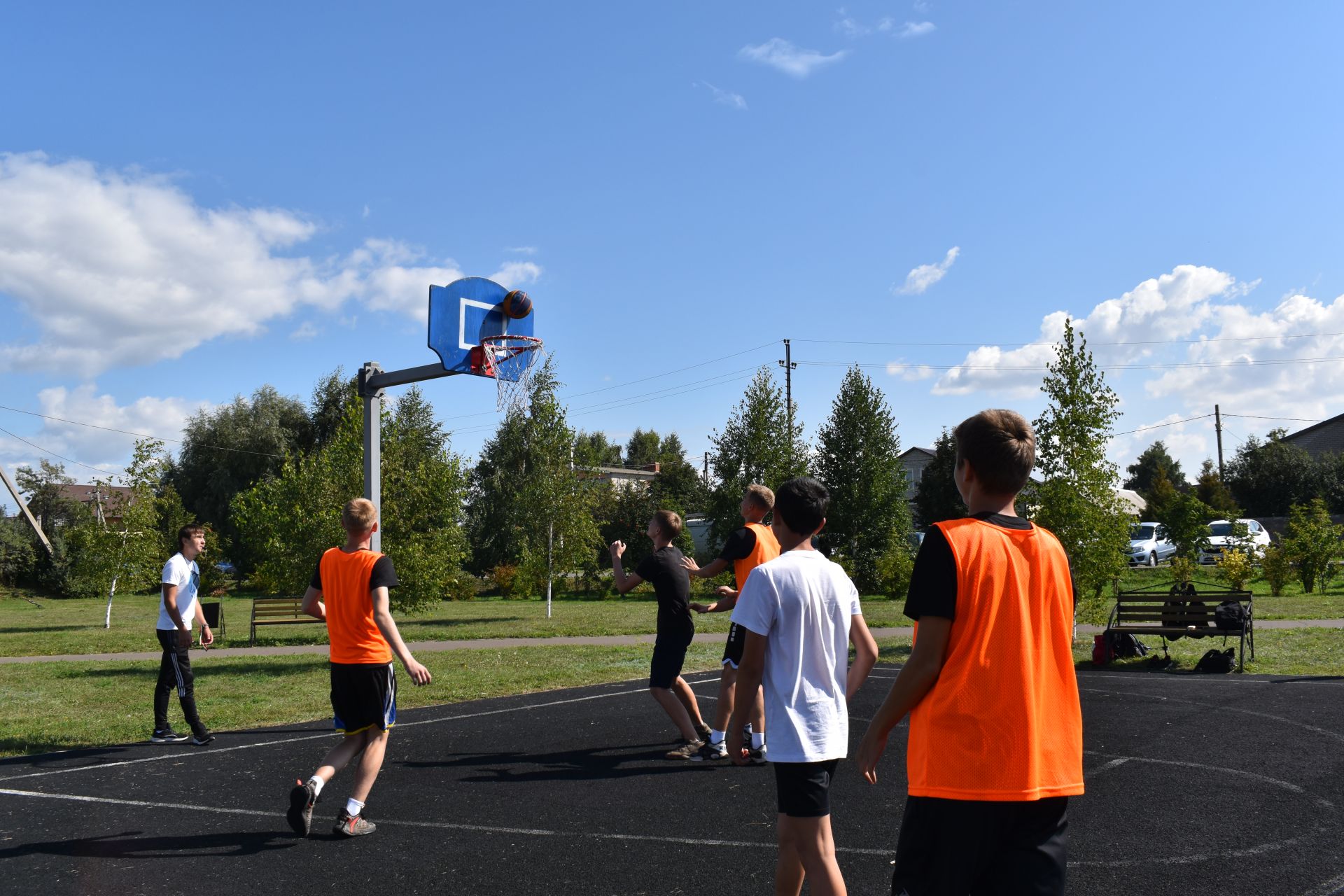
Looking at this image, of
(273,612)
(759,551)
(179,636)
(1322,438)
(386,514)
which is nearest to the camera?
(759,551)

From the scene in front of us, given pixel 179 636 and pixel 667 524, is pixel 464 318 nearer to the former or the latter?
pixel 179 636

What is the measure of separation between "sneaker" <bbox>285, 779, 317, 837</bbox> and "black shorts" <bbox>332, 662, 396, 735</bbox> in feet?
1.26

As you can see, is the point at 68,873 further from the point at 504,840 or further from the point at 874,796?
the point at 874,796

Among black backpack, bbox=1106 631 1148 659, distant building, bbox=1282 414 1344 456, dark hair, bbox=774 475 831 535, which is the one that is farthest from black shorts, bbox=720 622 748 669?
distant building, bbox=1282 414 1344 456

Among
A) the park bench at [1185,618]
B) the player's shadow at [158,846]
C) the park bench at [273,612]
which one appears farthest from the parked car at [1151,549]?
the player's shadow at [158,846]

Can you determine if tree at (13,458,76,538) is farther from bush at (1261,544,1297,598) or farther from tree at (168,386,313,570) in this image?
bush at (1261,544,1297,598)

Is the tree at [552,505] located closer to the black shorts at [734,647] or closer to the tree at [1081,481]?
the tree at [1081,481]

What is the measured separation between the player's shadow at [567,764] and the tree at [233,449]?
40.4m

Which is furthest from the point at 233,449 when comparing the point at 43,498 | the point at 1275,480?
the point at 1275,480

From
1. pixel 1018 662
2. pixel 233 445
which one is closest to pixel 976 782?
pixel 1018 662

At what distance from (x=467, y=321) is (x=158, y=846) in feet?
24.6

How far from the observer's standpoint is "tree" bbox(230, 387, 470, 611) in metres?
18.0

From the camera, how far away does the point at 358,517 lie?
5.92 m

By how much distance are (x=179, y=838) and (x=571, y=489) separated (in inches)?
920
